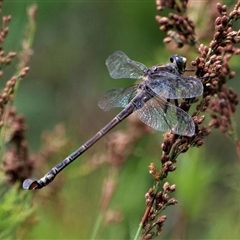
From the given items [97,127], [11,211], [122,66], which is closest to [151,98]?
[122,66]

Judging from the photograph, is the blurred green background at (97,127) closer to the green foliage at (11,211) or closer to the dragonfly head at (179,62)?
the green foliage at (11,211)

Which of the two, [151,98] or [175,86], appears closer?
[175,86]

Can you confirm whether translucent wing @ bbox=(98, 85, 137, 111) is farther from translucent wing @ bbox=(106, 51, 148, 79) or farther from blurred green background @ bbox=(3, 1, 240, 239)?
blurred green background @ bbox=(3, 1, 240, 239)

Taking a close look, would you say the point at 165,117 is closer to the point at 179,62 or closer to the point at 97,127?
the point at 179,62

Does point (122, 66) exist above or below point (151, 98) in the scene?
above

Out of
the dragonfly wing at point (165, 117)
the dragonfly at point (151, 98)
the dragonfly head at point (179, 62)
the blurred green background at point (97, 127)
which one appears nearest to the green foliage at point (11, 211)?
the dragonfly at point (151, 98)

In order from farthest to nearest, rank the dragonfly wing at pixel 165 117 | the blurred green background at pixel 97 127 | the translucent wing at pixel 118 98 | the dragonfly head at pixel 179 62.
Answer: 1. the blurred green background at pixel 97 127
2. the translucent wing at pixel 118 98
3. the dragonfly head at pixel 179 62
4. the dragonfly wing at pixel 165 117
